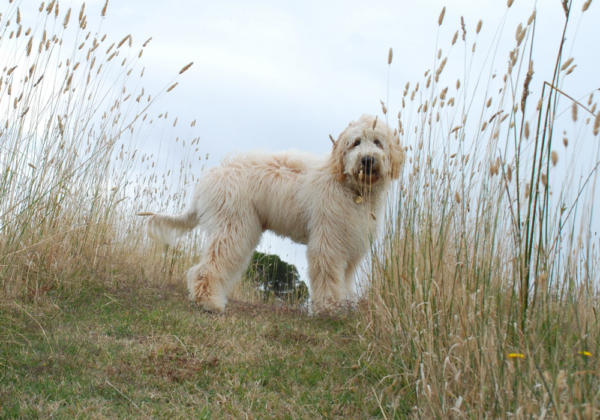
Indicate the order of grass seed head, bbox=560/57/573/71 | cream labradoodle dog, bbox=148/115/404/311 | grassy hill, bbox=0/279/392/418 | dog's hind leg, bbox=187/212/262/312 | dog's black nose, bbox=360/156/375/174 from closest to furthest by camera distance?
grass seed head, bbox=560/57/573/71, grassy hill, bbox=0/279/392/418, dog's black nose, bbox=360/156/375/174, cream labradoodle dog, bbox=148/115/404/311, dog's hind leg, bbox=187/212/262/312

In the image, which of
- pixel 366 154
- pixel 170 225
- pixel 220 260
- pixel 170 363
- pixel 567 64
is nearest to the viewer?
pixel 567 64

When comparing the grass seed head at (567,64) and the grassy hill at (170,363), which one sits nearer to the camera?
the grass seed head at (567,64)

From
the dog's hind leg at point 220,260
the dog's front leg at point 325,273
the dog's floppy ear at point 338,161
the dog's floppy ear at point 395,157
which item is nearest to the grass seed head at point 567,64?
the dog's floppy ear at point 395,157

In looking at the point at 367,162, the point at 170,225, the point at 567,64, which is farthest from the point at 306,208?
the point at 567,64

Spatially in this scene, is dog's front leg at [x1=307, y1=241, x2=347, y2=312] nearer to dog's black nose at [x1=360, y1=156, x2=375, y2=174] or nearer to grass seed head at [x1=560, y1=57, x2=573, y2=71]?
dog's black nose at [x1=360, y1=156, x2=375, y2=174]

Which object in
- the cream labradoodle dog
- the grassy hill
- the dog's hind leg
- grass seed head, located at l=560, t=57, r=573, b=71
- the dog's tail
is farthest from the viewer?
the dog's tail

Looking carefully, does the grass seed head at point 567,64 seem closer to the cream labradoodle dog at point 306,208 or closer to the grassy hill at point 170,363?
the grassy hill at point 170,363

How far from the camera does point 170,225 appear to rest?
6.04m

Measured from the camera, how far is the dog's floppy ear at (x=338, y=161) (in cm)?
535

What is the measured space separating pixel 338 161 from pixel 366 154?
16.0 inches

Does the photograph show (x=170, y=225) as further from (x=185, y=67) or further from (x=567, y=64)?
(x=567, y=64)

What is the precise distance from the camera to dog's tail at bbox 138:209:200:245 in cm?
599

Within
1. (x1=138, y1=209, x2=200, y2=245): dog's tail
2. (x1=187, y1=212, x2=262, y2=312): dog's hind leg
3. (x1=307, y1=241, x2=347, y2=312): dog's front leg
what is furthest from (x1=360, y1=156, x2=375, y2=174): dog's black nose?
(x1=138, y1=209, x2=200, y2=245): dog's tail

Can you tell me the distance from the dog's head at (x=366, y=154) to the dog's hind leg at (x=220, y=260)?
1.05m
